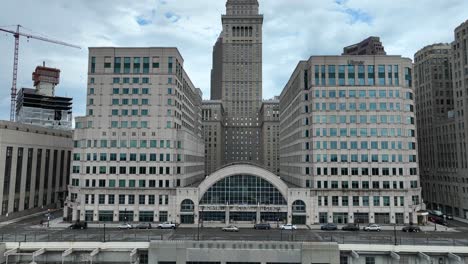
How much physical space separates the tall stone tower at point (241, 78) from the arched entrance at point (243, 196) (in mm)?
108418

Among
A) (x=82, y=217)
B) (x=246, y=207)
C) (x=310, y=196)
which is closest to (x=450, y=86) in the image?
(x=310, y=196)

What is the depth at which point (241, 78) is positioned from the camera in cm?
19162

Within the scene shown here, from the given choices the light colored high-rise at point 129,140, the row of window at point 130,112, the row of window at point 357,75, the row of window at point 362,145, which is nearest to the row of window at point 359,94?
the row of window at point 357,75

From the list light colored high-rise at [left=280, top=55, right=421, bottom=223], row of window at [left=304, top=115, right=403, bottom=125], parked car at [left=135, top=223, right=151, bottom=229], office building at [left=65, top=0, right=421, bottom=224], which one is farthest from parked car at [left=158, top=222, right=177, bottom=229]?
row of window at [left=304, top=115, right=403, bottom=125]

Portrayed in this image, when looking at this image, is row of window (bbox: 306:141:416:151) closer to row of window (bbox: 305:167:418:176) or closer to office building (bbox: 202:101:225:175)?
row of window (bbox: 305:167:418:176)

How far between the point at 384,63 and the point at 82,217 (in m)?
81.3

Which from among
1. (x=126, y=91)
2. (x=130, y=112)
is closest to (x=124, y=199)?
(x=130, y=112)

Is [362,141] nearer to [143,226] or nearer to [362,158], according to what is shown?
[362,158]

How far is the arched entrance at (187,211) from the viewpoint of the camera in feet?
266

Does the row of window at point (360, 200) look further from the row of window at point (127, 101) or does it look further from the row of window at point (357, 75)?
the row of window at point (127, 101)

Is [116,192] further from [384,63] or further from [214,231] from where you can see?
[384,63]

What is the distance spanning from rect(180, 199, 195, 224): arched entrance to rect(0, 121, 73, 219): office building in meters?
43.4

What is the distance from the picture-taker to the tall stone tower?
18850 cm

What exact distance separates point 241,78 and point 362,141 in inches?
4632
